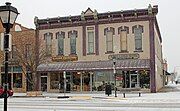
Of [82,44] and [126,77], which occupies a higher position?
[82,44]

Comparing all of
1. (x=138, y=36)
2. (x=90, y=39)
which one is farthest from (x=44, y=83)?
(x=138, y=36)

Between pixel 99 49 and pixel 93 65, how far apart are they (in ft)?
6.95

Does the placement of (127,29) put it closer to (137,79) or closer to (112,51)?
(112,51)

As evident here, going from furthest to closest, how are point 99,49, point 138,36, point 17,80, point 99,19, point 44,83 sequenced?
point 17,80
point 44,83
point 99,19
point 99,49
point 138,36

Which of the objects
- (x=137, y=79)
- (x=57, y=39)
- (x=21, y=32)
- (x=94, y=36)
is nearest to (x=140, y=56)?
(x=137, y=79)

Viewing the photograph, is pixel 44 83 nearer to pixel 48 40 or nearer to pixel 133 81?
pixel 48 40

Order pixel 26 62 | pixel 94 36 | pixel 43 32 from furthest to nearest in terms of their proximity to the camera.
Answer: pixel 43 32 < pixel 94 36 < pixel 26 62

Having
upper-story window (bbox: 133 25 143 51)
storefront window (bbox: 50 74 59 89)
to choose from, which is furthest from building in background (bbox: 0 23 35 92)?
upper-story window (bbox: 133 25 143 51)

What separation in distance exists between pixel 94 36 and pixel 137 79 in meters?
7.55

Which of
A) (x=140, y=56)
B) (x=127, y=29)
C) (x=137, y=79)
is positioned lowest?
(x=137, y=79)

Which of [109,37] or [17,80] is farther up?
[109,37]

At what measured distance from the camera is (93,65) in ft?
142

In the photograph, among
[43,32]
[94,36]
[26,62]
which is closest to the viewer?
[26,62]

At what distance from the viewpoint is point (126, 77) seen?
4203 cm
